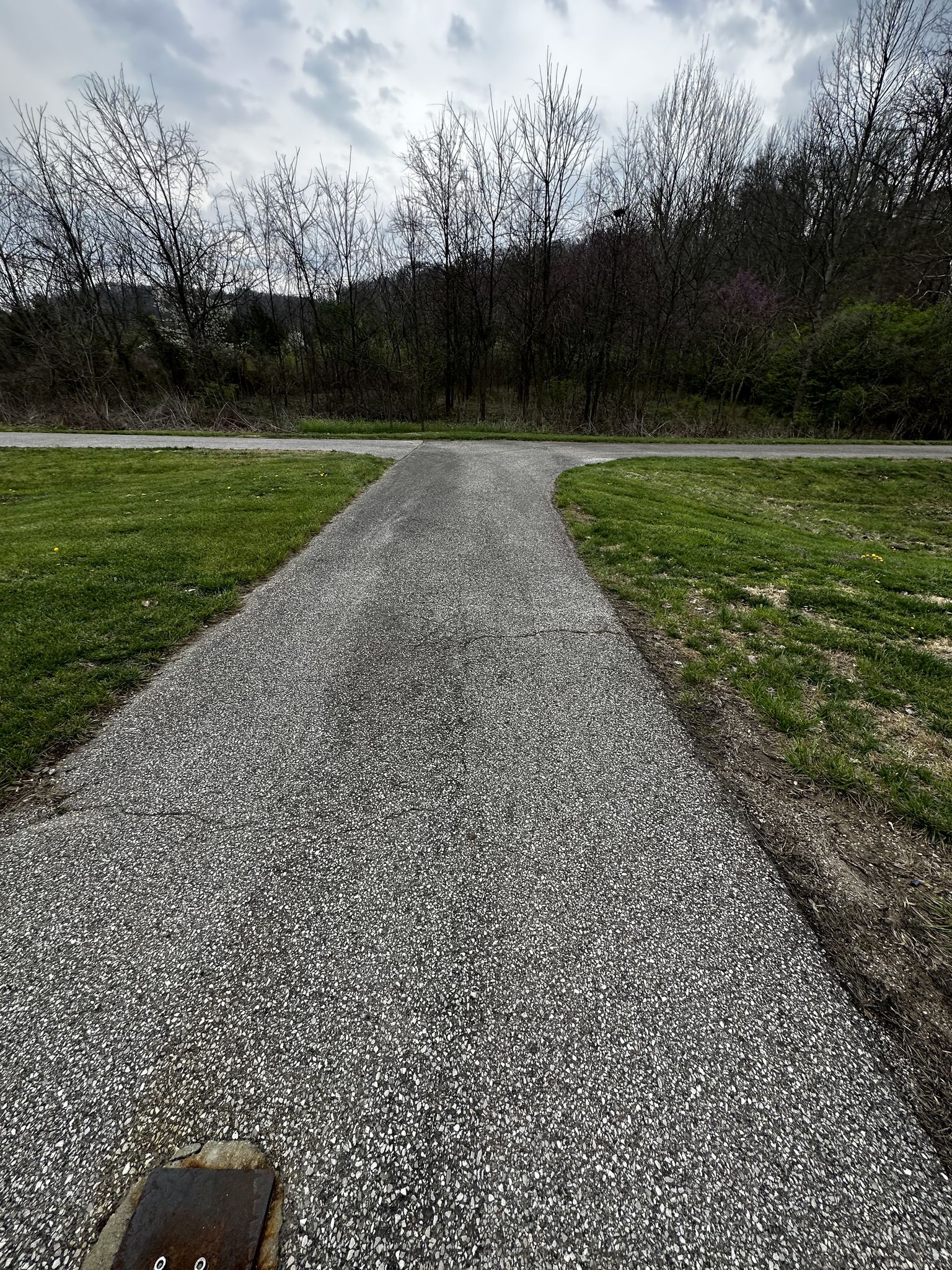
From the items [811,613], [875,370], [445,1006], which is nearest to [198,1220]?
[445,1006]

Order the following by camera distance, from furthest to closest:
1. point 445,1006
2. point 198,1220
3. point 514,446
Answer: point 514,446 → point 445,1006 → point 198,1220

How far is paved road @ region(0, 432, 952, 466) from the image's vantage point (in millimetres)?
15812

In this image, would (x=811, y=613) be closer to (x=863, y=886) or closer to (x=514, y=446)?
(x=863, y=886)

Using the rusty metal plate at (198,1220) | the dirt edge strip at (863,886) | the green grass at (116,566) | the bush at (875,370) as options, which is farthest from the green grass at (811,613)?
the bush at (875,370)

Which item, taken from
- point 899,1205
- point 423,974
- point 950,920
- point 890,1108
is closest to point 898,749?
point 950,920

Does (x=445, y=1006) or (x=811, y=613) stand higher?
(x=811, y=613)

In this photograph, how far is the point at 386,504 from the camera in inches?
348

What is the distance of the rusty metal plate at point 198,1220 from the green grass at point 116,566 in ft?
7.74

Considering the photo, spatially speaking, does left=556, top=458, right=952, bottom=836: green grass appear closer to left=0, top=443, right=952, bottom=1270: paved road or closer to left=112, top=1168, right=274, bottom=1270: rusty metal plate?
left=0, top=443, right=952, bottom=1270: paved road

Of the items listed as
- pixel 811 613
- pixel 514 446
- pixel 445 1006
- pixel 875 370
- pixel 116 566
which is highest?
pixel 875 370

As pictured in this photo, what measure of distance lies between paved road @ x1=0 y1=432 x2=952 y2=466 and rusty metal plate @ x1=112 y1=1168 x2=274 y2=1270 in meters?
14.6

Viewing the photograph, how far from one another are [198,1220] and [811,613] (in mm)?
5747

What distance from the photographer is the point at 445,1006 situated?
1.77 m

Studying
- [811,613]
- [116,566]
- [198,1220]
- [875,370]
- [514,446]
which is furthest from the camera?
[875,370]
